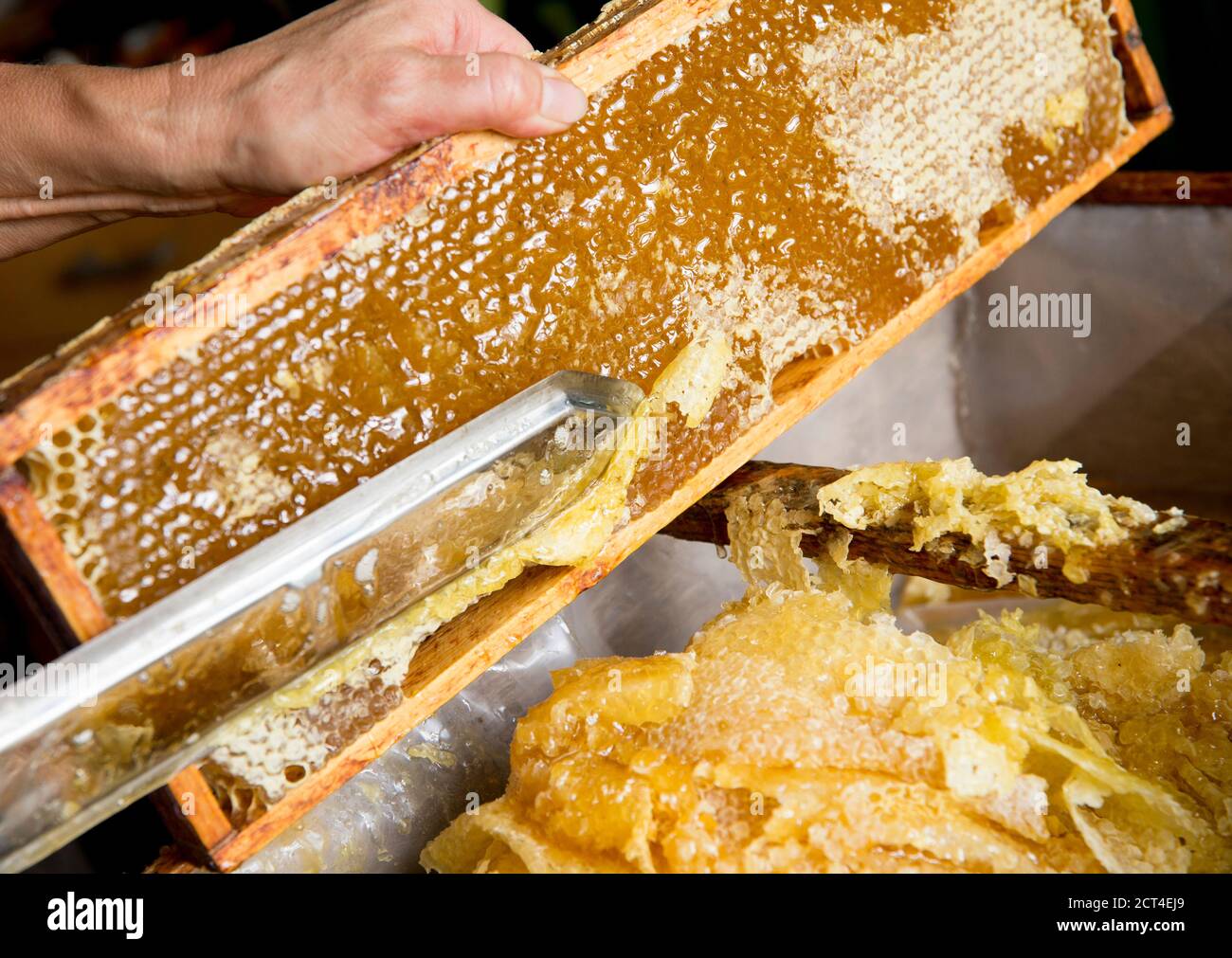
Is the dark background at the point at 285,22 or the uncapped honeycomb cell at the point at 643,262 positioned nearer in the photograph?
the uncapped honeycomb cell at the point at 643,262

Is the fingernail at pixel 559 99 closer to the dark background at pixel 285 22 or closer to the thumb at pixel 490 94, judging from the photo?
the thumb at pixel 490 94

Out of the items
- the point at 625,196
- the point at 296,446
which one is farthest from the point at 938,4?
the point at 296,446

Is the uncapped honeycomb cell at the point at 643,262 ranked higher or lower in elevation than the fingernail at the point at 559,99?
lower

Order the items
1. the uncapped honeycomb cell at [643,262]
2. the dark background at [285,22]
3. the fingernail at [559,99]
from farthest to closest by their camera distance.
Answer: the dark background at [285,22], the fingernail at [559,99], the uncapped honeycomb cell at [643,262]

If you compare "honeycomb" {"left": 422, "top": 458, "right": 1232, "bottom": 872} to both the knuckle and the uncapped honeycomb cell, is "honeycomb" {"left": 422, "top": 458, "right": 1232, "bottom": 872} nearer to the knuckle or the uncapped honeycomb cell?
the uncapped honeycomb cell

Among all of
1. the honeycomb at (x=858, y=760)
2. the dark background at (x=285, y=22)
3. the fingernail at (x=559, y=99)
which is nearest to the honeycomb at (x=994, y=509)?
the honeycomb at (x=858, y=760)

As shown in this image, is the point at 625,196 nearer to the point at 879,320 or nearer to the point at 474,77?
the point at 474,77

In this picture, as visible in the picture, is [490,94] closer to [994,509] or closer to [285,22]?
[994,509]

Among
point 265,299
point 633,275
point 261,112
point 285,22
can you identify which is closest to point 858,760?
point 633,275
